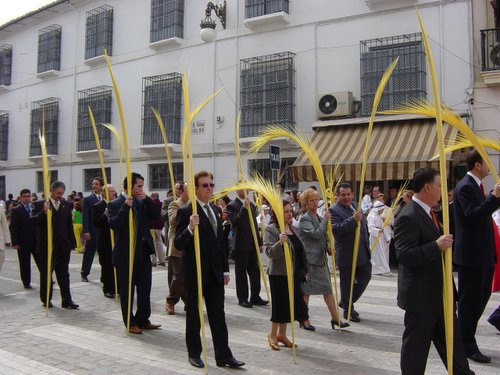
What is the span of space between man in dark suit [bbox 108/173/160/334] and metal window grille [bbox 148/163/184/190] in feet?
41.7

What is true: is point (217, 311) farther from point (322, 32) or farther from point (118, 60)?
point (118, 60)

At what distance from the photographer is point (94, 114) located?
2181cm

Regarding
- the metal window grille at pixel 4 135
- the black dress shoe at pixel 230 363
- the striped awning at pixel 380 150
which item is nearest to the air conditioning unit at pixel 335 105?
the striped awning at pixel 380 150

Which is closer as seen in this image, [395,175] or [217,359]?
[217,359]

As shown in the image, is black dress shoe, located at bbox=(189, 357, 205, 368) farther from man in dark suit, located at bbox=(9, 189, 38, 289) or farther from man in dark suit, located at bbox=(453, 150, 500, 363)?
man in dark suit, located at bbox=(9, 189, 38, 289)

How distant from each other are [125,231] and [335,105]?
10.1 metres

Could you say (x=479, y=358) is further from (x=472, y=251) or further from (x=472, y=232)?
(x=472, y=232)

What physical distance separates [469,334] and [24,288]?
7.94 metres

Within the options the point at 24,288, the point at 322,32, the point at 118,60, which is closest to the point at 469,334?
the point at 24,288

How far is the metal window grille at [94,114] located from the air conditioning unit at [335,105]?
9.48 meters

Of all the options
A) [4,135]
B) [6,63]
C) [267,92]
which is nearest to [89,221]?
[267,92]

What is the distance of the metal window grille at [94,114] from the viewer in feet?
70.0

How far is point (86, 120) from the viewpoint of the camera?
22.5 m

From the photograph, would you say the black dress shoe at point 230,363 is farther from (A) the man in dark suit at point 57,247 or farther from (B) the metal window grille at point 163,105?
(B) the metal window grille at point 163,105
